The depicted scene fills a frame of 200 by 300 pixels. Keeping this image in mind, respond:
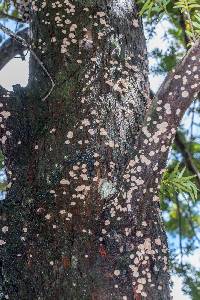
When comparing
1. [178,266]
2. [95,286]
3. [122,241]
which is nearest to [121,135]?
[122,241]

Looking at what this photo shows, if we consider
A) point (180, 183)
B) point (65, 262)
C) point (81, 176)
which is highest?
A: point (180, 183)

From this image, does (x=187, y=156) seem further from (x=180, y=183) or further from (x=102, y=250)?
(x=102, y=250)

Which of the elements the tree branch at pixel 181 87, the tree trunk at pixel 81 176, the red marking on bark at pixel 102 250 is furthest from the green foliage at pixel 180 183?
the red marking on bark at pixel 102 250

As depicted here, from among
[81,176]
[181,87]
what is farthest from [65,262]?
[181,87]

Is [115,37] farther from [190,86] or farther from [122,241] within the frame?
[122,241]

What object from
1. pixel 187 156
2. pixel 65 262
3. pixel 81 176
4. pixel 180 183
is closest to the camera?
pixel 65 262

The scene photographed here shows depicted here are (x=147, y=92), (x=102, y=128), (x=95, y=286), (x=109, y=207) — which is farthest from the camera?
(x=147, y=92)

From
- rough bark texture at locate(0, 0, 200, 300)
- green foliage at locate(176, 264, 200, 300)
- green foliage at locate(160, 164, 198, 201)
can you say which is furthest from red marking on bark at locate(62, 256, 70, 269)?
green foliage at locate(176, 264, 200, 300)

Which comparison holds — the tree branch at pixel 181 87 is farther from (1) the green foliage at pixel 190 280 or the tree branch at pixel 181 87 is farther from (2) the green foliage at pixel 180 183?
(1) the green foliage at pixel 190 280
